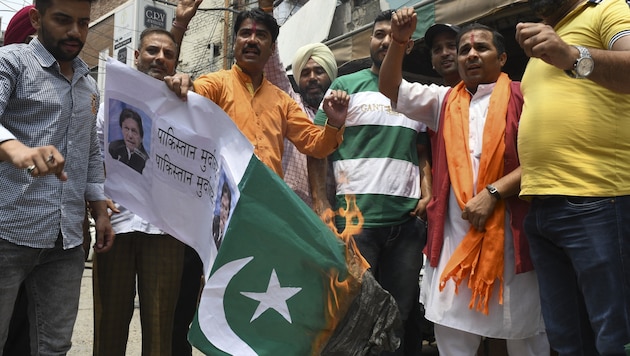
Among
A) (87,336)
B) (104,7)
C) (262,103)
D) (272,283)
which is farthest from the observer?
(104,7)

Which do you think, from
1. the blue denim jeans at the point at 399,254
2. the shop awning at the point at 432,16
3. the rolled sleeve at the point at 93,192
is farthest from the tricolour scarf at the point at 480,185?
the shop awning at the point at 432,16

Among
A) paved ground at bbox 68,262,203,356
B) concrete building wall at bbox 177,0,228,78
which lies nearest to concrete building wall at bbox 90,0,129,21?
concrete building wall at bbox 177,0,228,78

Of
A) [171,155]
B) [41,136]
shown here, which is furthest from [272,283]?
[41,136]

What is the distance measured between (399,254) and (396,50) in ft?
3.72

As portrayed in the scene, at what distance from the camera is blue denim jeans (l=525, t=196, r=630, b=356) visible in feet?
7.24

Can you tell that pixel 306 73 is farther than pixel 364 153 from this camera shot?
Yes

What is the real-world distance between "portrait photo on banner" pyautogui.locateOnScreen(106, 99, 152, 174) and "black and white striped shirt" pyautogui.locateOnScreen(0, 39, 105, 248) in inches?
4.4

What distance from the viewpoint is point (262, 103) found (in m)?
3.09

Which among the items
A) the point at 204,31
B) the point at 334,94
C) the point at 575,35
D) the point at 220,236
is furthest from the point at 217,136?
the point at 204,31

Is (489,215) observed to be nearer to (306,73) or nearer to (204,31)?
(306,73)

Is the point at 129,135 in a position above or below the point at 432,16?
below

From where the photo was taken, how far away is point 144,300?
10.3ft

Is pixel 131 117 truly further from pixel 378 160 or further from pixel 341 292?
pixel 378 160

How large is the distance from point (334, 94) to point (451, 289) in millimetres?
1115
